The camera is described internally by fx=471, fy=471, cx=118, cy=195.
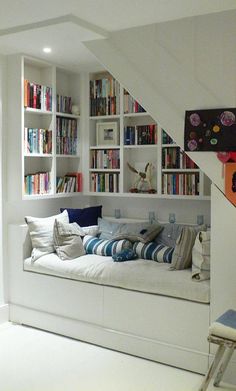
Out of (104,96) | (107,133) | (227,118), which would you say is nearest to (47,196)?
(107,133)

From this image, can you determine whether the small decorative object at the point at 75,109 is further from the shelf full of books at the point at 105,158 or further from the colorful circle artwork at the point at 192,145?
the colorful circle artwork at the point at 192,145

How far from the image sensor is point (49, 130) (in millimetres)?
4574

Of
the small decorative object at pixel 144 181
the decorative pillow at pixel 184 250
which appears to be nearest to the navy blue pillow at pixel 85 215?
the small decorative object at pixel 144 181

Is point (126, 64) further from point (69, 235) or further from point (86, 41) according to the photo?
point (69, 235)

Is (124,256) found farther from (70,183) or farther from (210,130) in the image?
(210,130)

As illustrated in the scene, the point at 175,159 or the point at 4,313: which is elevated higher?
the point at 175,159

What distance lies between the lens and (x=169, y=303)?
11.1 ft

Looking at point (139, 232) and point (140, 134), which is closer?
point (139, 232)

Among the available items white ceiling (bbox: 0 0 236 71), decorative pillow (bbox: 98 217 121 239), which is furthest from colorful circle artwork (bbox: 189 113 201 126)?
decorative pillow (bbox: 98 217 121 239)

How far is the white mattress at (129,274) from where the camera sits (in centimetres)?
333

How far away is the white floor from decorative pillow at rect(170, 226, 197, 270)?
742mm

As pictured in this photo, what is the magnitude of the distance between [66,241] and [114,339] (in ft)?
A: 3.12

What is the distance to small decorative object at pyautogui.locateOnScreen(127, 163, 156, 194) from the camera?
179 inches

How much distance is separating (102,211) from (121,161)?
663 mm
